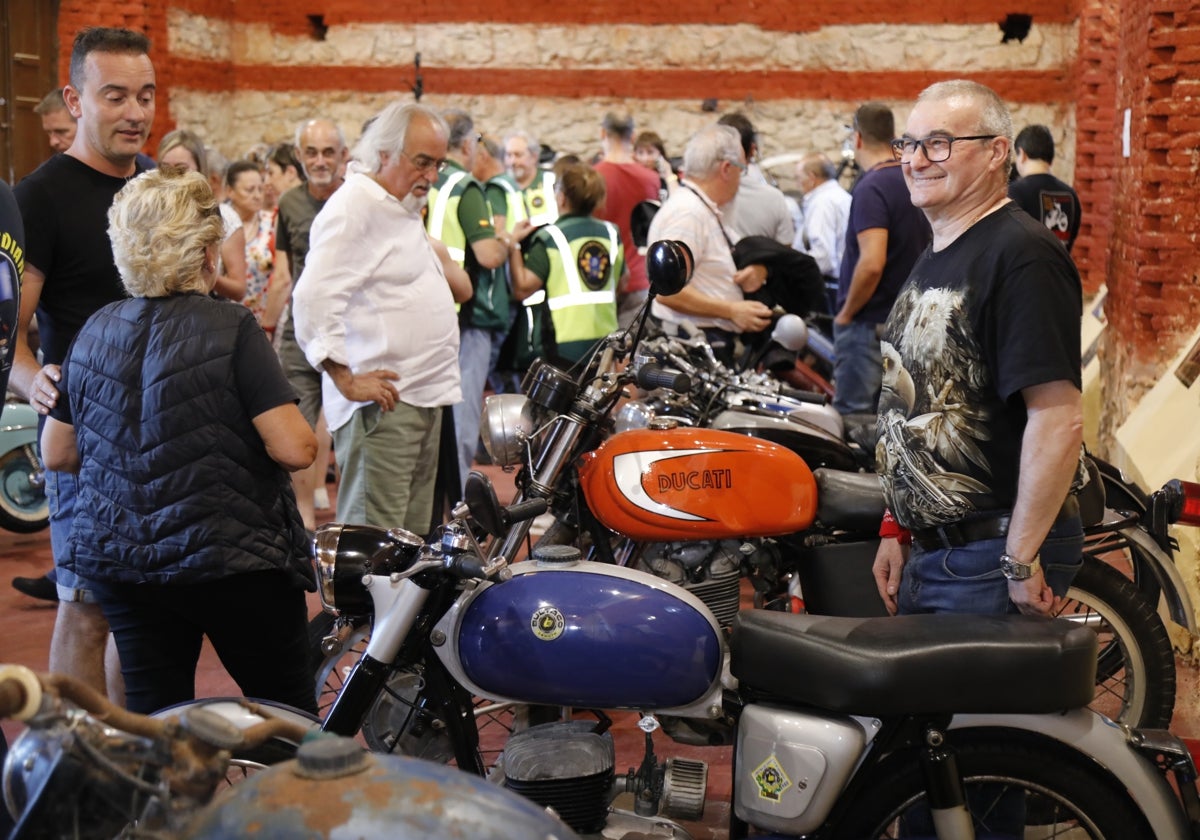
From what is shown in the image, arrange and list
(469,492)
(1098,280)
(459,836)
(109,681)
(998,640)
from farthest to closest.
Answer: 1. (1098,280)
2. (109,681)
3. (469,492)
4. (998,640)
5. (459,836)

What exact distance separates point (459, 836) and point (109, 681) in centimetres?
215

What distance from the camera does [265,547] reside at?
2584 millimetres

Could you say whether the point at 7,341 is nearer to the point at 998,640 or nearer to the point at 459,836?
the point at 459,836

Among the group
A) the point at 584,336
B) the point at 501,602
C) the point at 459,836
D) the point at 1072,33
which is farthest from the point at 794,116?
the point at 459,836

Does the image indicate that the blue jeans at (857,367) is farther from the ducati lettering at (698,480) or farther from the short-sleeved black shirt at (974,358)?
the short-sleeved black shirt at (974,358)

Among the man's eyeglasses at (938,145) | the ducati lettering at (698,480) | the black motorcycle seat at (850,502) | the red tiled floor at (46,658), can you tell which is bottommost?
the red tiled floor at (46,658)

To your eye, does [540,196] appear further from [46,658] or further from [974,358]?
[974,358]

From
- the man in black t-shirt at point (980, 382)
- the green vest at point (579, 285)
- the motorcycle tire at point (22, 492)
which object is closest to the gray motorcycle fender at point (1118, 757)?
the man in black t-shirt at point (980, 382)

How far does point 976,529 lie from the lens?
2.50 metres

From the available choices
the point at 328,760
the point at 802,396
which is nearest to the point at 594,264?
the point at 802,396

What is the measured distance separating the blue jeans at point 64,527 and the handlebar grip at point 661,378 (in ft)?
4.62


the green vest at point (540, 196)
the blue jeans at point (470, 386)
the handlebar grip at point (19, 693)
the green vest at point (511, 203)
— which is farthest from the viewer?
the green vest at point (540, 196)

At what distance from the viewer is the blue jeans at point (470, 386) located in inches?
228

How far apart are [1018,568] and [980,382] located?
34 cm
